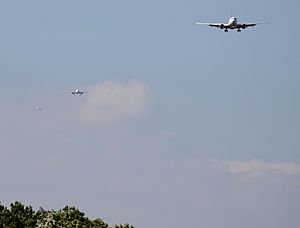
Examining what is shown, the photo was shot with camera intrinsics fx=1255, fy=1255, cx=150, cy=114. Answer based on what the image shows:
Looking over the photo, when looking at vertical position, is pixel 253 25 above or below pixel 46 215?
above

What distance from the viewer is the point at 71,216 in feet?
630

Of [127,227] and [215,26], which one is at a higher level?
[215,26]

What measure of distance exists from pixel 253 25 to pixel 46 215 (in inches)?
1773

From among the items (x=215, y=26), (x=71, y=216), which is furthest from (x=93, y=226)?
(x=215, y=26)

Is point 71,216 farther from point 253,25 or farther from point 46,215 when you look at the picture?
point 253,25

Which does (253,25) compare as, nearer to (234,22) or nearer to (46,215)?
(234,22)

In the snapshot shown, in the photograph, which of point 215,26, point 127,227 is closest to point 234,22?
point 215,26

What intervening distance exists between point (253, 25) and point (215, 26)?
7696mm

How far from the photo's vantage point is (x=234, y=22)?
191750 millimetres

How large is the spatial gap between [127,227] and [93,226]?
9926 mm

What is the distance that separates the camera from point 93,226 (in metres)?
190

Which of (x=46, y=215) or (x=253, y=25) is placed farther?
(x=46, y=215)

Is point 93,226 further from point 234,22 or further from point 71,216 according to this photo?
point 234,22

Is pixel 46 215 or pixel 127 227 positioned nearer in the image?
pixel 127 227
